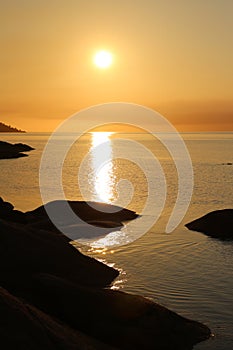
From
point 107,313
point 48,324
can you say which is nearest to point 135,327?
point 107,313

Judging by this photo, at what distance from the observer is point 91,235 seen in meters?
39.8

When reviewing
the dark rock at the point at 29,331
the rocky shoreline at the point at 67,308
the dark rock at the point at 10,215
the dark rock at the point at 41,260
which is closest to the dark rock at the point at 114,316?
the rocky shoreline at the point at 67,308

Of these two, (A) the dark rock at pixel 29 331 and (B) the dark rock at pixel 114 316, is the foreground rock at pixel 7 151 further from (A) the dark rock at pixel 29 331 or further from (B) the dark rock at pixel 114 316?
(A) the dark rock at pixel 29 331

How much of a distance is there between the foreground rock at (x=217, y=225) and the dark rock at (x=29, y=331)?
26.3 meters

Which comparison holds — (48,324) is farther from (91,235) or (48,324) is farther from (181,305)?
(91,235)

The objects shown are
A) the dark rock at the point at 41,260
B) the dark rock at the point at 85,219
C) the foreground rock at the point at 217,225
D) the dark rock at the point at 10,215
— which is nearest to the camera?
the dark rock at the point at 41,260

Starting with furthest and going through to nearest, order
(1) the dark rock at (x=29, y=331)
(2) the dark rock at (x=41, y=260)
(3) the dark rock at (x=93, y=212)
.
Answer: (3) the dark rock at (x=93, y=212)
(2) the dark rock at (x=41, y=260)
(1) the dark rock at (x=29, y=331)

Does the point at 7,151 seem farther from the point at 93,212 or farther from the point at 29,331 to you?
the point at 29,331

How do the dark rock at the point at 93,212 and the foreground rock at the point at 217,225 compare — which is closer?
the foreground rock at the point at 217,225

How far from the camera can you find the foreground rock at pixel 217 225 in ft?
131

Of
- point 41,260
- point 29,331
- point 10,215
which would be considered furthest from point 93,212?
point 29,331

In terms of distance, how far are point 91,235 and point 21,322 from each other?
2641cm

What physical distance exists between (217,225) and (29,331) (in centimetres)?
2990

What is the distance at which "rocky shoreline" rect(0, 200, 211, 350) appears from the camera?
13750 mm
